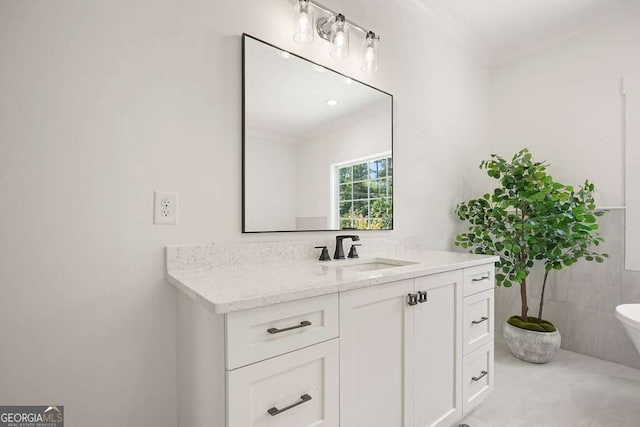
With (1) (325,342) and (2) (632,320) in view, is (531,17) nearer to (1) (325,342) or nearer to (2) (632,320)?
(2) (632,320)

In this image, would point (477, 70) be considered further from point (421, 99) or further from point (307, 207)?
point (307, 207)

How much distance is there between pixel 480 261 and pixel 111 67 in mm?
1794

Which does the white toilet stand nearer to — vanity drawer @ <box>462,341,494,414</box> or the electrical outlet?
vanity drawer @ <box>462,341,494,414</box>

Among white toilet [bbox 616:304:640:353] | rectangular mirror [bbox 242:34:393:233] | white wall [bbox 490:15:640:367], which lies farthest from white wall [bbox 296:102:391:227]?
white wall [bbox 490:15:640:367]

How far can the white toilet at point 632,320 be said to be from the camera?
5.27 feet

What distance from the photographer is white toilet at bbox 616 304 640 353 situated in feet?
5.27

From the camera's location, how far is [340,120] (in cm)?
177

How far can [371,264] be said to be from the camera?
1.75 meters

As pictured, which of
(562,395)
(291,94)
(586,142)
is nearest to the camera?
(291,94)

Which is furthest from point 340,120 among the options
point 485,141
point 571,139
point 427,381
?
point 571,139

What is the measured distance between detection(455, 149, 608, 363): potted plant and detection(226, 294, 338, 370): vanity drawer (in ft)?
5.84

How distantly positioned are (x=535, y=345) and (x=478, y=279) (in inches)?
44.6

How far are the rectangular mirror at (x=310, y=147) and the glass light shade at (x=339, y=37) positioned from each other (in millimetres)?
121

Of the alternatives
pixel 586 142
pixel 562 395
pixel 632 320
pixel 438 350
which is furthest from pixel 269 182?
pixel 586 142
